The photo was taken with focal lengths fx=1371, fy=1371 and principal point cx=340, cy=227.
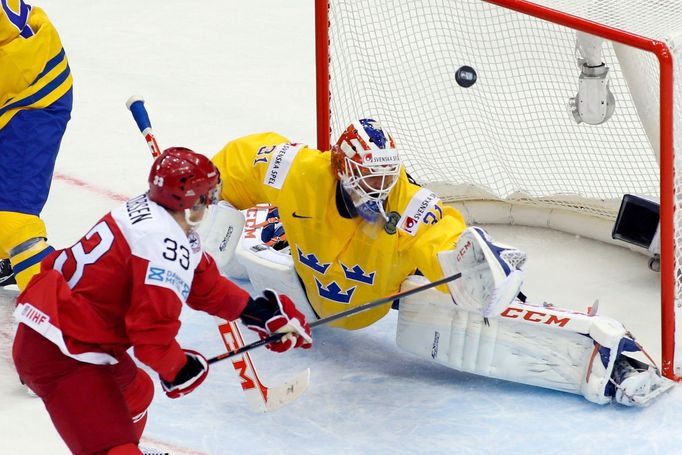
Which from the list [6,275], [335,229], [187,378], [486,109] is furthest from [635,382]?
[6,275]

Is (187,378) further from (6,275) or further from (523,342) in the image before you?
(6,275)

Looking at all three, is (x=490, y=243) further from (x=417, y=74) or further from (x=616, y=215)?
(x=417, y=74)

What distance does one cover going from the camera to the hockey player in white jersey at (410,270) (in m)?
3.51

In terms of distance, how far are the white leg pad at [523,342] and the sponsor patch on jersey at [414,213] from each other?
201mm

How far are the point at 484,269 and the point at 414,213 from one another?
0.30 metres

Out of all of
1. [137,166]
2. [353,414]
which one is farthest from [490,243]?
[137,166]

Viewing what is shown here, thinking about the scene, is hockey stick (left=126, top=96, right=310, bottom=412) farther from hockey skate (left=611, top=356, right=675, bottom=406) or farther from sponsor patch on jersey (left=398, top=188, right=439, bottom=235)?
hockey skate (left=611, top=356, right=675, bottom=406)

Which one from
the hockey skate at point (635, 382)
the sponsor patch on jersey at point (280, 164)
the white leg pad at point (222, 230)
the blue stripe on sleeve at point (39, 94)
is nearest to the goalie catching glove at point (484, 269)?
the hockey skate at point (635, 382)

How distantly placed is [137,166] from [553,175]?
5.42ft

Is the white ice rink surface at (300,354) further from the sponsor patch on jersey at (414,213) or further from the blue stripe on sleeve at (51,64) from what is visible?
the blue stripe on sleeve at (51,64)

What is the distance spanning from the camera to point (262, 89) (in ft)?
20.1

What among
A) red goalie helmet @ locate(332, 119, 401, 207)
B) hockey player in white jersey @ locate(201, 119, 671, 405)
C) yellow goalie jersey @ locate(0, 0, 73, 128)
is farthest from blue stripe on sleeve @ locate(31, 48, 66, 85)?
red goalie helmet @ locate(332, 119, 401, 207)

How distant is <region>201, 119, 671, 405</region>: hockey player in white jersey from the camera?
351cm

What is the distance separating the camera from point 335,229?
3721mm
